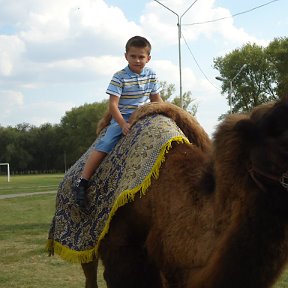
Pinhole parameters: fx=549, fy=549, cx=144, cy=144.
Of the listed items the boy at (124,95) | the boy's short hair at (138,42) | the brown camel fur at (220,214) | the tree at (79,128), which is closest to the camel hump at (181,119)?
the boy at (124,95)

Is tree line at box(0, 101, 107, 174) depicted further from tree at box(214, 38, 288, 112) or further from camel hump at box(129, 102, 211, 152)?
camel hump at box(129, 102, 211, 152)

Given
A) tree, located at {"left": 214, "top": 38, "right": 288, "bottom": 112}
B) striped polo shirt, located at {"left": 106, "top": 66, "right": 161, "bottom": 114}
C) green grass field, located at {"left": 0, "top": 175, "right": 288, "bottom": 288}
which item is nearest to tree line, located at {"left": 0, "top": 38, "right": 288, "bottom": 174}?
tree, located at {"left": 214, "top": 38, "right": 288, "bottom": 112}

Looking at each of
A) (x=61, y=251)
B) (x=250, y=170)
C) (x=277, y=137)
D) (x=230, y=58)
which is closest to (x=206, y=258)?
(x=250, y=170)

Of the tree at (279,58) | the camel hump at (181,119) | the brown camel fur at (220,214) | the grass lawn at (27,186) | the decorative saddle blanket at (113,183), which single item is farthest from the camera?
the tree at (279,58)

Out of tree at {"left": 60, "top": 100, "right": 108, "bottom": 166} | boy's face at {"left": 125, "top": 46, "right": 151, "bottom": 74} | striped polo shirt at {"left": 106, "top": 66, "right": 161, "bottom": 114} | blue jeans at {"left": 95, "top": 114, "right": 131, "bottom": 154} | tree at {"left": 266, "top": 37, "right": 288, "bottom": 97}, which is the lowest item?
blue jeans at {"left": 95, "top": 114, "right": 131, "bottom": 154}

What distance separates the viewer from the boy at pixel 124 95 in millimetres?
A: 4695

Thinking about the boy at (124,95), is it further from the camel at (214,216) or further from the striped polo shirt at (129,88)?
the camel at (214,216)

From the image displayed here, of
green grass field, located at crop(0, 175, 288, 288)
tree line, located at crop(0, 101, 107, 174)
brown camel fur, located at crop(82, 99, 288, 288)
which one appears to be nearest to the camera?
brown camel fur, located at crop(82, 99, 288, 288)

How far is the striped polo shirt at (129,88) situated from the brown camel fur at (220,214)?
42.6 inches

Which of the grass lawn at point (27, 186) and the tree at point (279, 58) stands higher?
the tree at point (279, 58)

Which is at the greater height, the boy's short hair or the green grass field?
the boy's short hair

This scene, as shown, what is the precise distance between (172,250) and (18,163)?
9132cm

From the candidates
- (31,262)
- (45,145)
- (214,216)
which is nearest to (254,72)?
(45,145)

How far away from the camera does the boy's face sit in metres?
4.78
